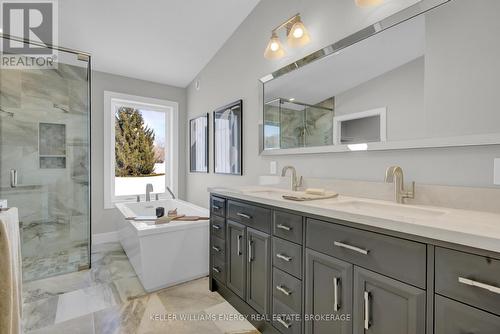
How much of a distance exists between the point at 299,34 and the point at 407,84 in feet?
2.98

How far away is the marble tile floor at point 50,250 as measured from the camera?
8.20 feet

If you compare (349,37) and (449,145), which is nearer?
(449,145)

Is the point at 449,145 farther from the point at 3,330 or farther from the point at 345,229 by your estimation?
the point at 3,330

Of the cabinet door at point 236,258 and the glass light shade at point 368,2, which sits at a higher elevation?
the glass light shade at point 368,2

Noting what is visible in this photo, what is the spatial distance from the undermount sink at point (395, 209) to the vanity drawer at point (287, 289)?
1.66ft

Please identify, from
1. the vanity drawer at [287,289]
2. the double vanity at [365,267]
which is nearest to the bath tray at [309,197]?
the double vanity at [365,267]

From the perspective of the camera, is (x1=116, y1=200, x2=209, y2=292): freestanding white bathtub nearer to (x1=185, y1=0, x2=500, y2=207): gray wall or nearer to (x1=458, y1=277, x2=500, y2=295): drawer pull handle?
(x1=185, y1=0, x2=500, y2=207): gray wall

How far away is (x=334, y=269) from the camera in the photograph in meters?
1.17

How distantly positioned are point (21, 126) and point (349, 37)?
3.14 m

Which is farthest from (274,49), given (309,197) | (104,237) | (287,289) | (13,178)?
(104,237)

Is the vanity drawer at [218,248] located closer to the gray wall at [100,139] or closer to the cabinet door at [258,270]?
the cabinet door at [258,270]

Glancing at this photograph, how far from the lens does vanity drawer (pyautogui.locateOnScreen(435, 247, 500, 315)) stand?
716 mm

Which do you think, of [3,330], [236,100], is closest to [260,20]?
[236,100]

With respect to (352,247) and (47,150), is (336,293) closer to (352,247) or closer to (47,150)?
(352,247)
